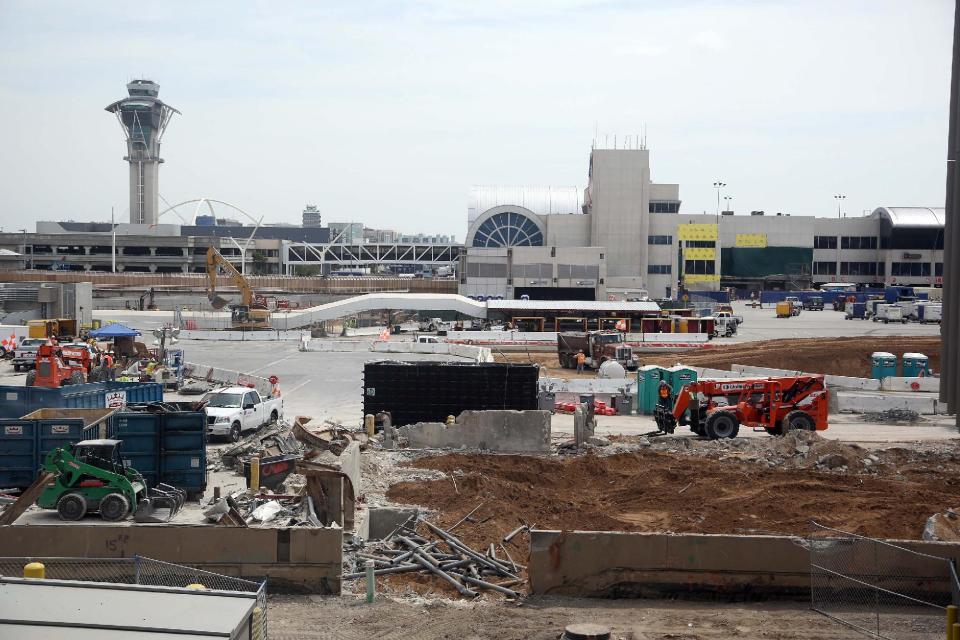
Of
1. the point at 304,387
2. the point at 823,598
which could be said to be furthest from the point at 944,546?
the point at 304,387

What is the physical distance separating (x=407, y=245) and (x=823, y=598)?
14560 cm

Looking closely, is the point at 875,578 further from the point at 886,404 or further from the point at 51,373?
the point at 51,373

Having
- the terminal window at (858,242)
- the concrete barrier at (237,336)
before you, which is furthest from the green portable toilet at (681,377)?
the terminal window at (858,242)

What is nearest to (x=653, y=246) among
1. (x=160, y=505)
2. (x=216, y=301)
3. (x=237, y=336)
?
(x=216, y=301)

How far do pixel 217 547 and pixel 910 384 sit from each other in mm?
33768

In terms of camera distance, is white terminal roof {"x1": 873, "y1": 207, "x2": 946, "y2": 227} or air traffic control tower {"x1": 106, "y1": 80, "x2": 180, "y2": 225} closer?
white terminal roof {"x1": 873, "y1": 207, "x2": 946, "y2": 227}

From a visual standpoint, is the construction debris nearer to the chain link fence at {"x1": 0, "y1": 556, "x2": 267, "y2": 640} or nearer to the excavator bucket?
the chain link fence at {"x1": 0, "y1": 556, "x2": 267, "y2": 640}

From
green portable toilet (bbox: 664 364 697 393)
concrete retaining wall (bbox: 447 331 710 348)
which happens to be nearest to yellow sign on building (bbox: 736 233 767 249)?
concrete retaining wall (bbox: 447 331 710 348)

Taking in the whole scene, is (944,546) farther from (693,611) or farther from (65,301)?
(65,301)

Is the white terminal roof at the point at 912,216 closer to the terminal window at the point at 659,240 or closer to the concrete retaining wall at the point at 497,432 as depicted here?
the terminal window at the point at 659,240

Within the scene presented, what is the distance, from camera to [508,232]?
347 ft

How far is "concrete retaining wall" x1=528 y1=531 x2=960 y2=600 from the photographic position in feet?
48.1

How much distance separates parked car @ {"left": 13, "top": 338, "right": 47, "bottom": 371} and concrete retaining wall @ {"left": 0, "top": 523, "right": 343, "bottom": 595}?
3193cm

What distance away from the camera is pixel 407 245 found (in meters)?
158
